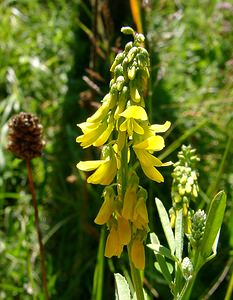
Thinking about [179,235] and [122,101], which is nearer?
[122,101]

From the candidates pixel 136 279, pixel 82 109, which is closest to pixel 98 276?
pixel 136 279

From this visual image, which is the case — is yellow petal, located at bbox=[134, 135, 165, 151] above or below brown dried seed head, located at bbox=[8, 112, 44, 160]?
below

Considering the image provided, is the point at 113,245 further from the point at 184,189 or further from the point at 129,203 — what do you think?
the point at 184,189

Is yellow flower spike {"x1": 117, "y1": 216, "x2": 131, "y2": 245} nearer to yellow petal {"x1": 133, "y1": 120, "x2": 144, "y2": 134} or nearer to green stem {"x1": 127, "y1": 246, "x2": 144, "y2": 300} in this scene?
green stem {"x1": 127, "y1": 246, "x2": 144, "y2": 300}

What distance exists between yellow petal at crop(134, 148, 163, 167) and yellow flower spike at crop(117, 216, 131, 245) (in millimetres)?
115

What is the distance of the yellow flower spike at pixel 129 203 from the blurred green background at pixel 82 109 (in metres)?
0.90

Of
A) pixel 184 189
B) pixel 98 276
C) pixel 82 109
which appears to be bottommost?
pixel 98 276

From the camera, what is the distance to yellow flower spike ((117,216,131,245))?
0.97 meters

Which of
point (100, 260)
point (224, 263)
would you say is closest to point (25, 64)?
point (224, 263)

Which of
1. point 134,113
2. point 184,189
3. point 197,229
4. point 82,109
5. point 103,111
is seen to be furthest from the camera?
point 82,109

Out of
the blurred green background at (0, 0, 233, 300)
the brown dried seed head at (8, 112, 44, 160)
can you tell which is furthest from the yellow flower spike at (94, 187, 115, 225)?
the blurred green background at (0, 0, 233, 300)

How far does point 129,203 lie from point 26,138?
0.75m

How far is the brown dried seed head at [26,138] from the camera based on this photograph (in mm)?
1646

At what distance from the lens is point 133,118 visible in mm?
958
